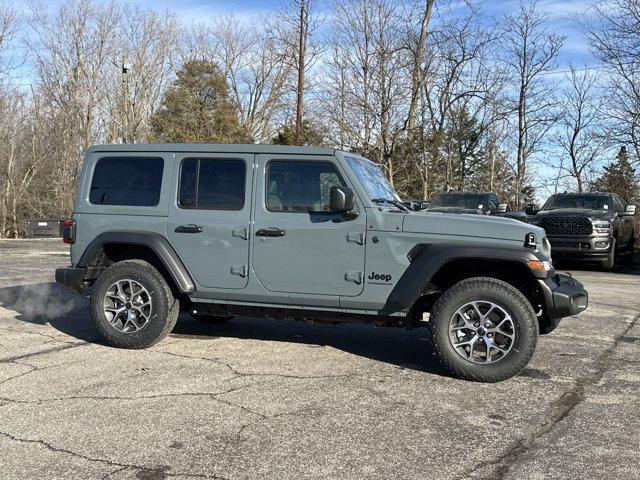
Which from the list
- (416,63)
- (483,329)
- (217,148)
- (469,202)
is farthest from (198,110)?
(483,329)

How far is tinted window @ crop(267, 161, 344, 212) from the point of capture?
529cm

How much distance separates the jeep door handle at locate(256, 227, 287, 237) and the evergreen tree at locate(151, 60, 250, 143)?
102 feet

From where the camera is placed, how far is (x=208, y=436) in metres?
3.65

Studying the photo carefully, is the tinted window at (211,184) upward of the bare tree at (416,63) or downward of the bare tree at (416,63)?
downward

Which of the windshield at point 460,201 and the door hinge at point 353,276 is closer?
the door hinge at point 353,276

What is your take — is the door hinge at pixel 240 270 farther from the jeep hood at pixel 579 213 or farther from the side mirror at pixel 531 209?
the side mirror at pixel 531 209

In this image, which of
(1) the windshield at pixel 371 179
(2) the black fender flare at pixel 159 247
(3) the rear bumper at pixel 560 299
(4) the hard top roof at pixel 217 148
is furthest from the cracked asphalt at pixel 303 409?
(4) the hard top roof at pixel 217 148

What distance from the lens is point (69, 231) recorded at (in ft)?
19.6

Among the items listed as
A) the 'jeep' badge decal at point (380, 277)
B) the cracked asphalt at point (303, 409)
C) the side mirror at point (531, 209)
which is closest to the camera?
the cracked asphalt at point (303, 409)

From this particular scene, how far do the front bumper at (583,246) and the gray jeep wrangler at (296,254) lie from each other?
28.9 ft

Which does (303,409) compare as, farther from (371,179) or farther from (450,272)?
(371,179)

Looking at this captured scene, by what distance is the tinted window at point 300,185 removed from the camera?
529cm

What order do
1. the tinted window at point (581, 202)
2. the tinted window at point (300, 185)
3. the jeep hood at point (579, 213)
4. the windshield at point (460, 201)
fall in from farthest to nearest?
1. the windshield at point (460, 201)
2. the tinted window at point (581, 202)
3. the jeep hood at point (579, 213)
4. the tinted window at point (300, 185)

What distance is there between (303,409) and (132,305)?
7.75 feet
